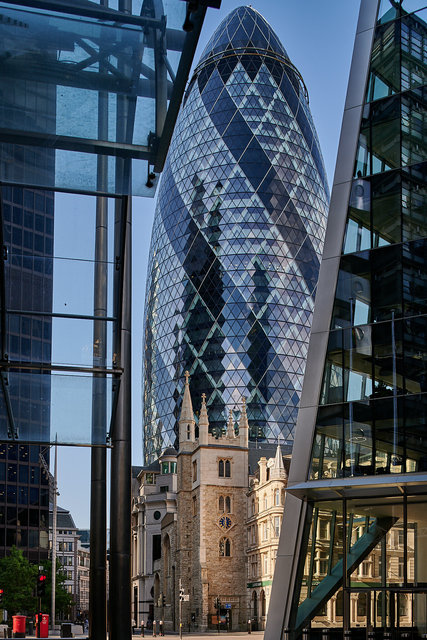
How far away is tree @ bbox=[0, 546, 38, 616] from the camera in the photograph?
6241cm

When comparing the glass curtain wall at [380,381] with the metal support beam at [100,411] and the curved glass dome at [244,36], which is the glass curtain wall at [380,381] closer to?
the metal support beam at [100,411]

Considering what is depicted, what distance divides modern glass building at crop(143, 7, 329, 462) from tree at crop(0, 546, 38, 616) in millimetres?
42171

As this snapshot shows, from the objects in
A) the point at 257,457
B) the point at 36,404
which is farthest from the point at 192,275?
the point at 36,404

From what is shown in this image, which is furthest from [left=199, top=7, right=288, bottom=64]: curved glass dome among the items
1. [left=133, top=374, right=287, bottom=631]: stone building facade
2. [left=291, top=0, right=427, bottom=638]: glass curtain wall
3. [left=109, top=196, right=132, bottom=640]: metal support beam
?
[left=109, top=196, right=132, bottom=640]: metal support beam

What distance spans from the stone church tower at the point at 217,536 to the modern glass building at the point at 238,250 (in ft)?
77.7

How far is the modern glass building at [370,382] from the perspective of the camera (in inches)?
629

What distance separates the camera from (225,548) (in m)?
77.4

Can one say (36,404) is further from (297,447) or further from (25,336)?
(297,447)

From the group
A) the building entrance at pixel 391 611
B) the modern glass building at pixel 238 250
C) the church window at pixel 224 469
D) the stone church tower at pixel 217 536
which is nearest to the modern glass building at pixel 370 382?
the building entrance at pixel 391 611

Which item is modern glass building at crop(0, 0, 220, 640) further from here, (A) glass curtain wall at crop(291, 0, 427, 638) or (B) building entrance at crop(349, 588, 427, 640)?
(A) glass curtain wall at crop(291, 0, 427, 638)

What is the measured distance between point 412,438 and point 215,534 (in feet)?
208

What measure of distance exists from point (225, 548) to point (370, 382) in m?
63.6

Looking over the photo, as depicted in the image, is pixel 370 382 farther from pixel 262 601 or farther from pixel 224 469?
pixel 224 469

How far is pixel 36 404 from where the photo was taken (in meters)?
7.77
